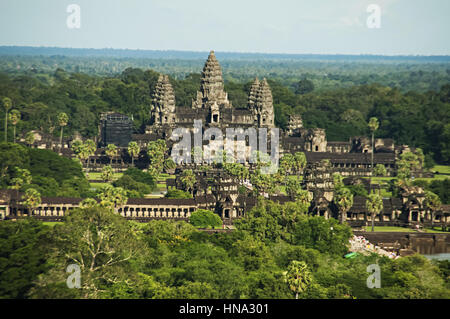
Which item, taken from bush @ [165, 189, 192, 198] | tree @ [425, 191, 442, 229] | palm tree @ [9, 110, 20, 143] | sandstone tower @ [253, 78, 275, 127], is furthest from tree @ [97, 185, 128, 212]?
palm tree @ [9, 110, 20, 143]

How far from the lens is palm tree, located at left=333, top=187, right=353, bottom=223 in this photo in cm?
10431

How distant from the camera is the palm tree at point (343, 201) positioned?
104m

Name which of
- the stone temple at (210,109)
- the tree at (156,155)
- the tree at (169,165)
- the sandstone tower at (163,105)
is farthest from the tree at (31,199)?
the sandstone tower at (163,105)

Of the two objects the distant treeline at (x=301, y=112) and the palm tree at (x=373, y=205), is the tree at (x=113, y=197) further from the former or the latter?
the distant treeline at (x=301, y=112)

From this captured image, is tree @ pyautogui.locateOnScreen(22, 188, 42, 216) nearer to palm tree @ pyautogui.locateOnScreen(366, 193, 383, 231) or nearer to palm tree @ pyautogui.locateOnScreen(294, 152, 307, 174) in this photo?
palm tree @ pyautogui.locateOnScreen(366, 193, 383, 231)

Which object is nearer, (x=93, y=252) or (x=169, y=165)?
(x=93, y=252)

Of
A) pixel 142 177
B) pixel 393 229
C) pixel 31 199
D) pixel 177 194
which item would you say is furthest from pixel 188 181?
pixel 393 229

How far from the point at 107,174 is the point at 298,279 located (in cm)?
6103

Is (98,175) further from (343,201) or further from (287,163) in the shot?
(343,201)

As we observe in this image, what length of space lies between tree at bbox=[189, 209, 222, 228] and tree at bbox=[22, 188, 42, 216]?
18.1 metres

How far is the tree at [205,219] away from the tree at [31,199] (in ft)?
59.3

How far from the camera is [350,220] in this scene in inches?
4173

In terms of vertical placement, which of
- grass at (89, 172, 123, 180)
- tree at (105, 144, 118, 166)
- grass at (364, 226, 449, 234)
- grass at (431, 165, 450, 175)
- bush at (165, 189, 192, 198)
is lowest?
grass at (364, 226, 449, 234)

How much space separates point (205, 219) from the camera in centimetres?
10231
